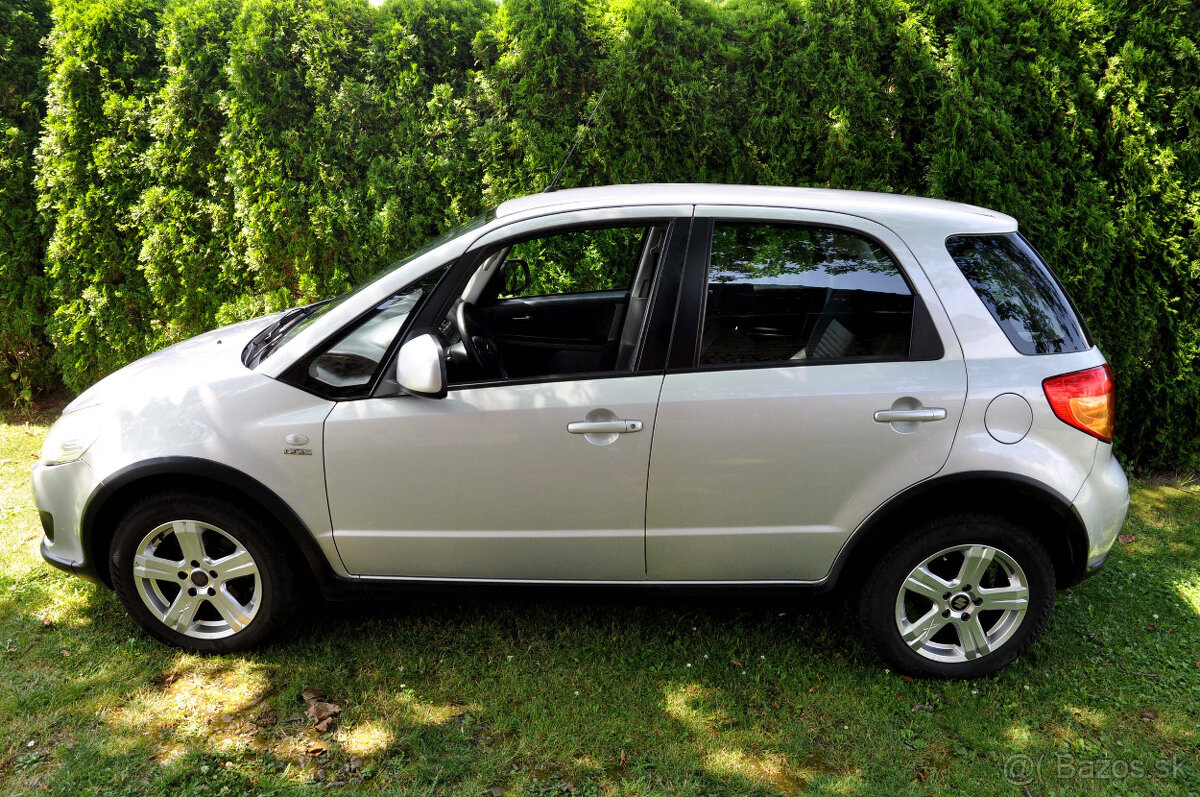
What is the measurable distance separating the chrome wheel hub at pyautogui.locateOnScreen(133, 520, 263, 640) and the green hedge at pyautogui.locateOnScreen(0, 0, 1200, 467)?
9.55 feet

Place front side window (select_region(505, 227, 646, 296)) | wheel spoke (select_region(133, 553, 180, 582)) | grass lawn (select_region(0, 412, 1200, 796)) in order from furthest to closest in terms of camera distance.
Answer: front side window (select_region(505, 227, 646, 296))
wheel spoke (select_region(133, 553, 180, 582))
grass lawn (select_region(0, 412, 1200, 796))

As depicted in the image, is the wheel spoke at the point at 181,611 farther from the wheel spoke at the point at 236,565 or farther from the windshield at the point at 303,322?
the windshield at the point at 303,322

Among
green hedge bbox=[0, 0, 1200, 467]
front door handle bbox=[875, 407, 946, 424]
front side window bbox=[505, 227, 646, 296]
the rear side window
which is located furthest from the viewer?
front side window bbox=[505, 227, 646, 296]

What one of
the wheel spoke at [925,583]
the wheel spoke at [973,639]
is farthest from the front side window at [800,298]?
the wheel spoke at [973,639]

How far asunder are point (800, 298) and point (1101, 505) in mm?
1350

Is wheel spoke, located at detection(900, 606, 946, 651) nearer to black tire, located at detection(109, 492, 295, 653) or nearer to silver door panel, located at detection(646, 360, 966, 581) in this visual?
silver door panel, located at detection(646, 360, 966, 581)

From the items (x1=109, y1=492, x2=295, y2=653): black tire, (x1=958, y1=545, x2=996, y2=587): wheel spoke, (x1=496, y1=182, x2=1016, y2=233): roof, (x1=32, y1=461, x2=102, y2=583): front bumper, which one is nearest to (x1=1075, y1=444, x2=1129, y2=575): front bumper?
(x1=958, y1=545, x2=996, y2=587): wheel spoke

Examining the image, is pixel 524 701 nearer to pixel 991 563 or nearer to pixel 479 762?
pixel 479 762

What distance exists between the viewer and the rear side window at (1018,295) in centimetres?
329

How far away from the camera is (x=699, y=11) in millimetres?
5590

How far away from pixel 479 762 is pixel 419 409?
1.24 m

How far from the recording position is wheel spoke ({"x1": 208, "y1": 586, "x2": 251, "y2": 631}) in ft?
11.7

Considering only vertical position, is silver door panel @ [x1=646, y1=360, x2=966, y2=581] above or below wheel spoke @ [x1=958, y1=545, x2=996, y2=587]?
above

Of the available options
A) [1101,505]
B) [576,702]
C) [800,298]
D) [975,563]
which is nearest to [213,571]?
[576,702]
